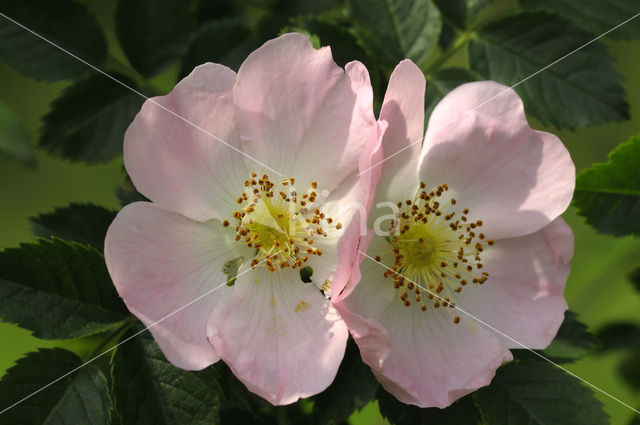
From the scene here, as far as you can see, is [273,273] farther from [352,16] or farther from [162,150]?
[352,16]

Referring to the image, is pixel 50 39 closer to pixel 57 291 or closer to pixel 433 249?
pixel 57 291

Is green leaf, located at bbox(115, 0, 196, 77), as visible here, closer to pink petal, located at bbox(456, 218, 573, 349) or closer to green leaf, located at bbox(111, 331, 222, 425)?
green leaf, located at bbox(111, 331, 222, 425)

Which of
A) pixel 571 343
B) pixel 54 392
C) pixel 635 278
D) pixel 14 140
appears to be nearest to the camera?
pixel 54 392

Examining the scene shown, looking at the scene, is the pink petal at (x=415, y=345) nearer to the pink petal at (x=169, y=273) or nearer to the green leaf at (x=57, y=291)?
the pink petal at (x=169, y=273)

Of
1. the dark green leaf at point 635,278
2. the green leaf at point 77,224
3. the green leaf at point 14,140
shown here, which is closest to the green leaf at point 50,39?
the green leaf at point 14,140

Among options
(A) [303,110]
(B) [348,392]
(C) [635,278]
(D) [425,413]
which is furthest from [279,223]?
(C) [635,278]
